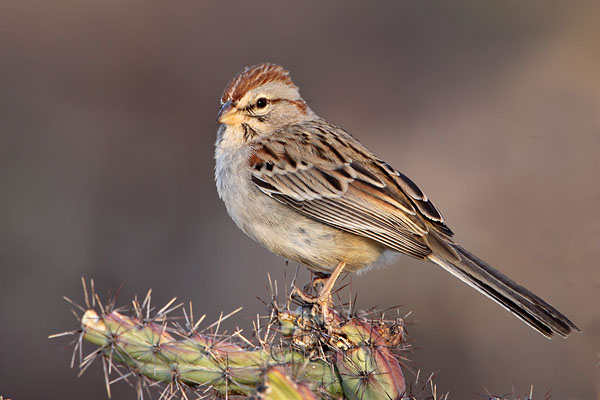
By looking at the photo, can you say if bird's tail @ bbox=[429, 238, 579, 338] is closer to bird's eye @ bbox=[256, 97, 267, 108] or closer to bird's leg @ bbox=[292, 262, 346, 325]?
bird's leg @ bbox=[292, 262, 346, 325]

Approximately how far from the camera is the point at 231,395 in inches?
153

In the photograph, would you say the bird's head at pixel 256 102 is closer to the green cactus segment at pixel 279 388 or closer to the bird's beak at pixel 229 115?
the bird's beak at pixel 229 115

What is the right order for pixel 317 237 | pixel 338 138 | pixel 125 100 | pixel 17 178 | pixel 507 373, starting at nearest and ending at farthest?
pixel 317 237 → pixel 338 138 → pixel 507 373 → pixel 17 178 → pixel 125 100

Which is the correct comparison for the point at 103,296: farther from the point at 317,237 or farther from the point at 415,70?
the point at 415,70

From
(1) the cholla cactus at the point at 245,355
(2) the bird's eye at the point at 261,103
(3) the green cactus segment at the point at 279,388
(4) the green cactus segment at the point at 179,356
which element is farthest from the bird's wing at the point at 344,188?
(3) the green cactus segment at the point at 279,388

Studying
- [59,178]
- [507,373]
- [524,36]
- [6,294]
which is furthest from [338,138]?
[524,36]

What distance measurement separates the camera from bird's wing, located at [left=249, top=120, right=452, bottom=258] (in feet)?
17.1

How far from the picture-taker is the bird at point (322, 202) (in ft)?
16.8

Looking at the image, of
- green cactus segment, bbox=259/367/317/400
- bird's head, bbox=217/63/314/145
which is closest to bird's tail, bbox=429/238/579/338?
bird's head, bbox=217/63/314/145

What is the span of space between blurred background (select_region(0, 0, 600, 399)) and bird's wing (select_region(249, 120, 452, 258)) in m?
2.02

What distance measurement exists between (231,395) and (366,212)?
1.84 meters

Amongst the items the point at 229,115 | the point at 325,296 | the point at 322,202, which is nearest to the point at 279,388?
the point at 325,296

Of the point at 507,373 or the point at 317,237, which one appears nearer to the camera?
the point at 317,237

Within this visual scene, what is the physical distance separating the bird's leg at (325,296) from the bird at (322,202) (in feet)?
0.04
